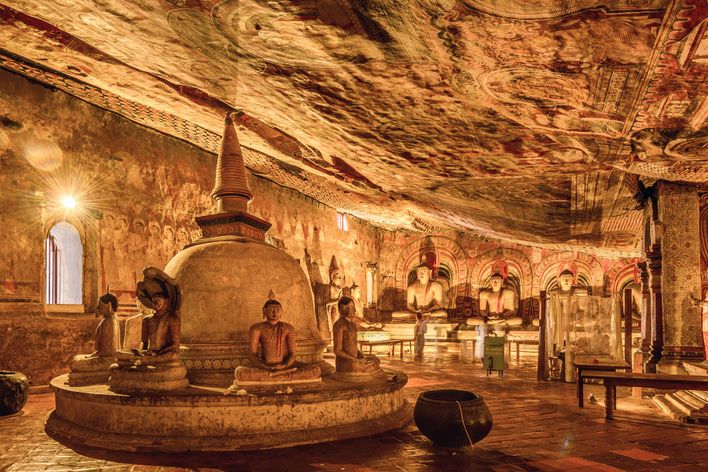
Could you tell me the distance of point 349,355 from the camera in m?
6.37

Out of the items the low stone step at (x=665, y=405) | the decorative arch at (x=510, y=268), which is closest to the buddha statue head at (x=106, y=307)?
the low stone step at (x=665, y=405)

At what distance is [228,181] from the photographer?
777cm

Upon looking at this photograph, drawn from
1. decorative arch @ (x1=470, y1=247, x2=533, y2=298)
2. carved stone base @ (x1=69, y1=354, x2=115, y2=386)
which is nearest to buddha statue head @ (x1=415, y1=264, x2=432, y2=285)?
decorative arch @ (x1=470, y1=247, x2=533, y2=298)

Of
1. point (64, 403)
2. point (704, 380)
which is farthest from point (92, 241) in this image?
point (704, 380)

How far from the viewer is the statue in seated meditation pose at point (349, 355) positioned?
243 inches

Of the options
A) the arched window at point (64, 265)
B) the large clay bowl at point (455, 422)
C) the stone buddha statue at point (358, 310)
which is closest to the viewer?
the large clay bowl at point (455, 422)

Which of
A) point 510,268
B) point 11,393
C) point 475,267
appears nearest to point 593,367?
point 11,393

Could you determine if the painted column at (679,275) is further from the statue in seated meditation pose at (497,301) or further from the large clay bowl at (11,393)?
the statue in seated meditation pose at (497,301)

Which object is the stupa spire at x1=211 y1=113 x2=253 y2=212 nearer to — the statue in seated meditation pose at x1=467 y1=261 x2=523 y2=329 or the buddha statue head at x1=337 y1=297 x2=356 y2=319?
the buddha statue head at x1=337 y1=297 x2=356 y2=319

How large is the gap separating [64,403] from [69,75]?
18.4 feet

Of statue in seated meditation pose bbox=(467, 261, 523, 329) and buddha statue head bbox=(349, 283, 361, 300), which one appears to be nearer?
buddha statue head bbox=(349, 283, 361, 300)

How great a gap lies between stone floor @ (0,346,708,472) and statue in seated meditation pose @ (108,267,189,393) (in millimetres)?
783

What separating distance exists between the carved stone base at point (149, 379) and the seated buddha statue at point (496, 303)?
53.2ft

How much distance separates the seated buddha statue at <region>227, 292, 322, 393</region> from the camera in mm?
5293
